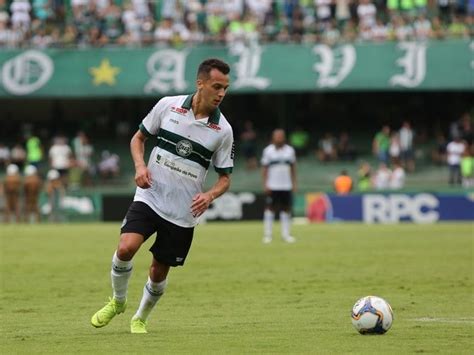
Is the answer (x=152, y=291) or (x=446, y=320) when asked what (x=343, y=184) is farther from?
(x=152, y=291)

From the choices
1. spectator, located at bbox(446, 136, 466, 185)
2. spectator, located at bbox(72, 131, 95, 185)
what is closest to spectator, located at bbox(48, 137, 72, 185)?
spectator, located at bbox(72, 131, 95, 185)

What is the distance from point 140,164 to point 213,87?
3.01 feet

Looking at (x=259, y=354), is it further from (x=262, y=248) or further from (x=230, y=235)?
(x=230, y=235)

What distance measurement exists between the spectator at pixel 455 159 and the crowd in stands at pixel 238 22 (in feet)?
12.9

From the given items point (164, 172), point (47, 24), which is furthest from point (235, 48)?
point (164, 172)

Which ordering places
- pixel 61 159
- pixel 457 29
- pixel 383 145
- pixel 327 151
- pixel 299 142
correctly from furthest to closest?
pixel 299 142 < pixel 327 151 < pixel 383 145 < pixel 457 29 < pixel 61 159

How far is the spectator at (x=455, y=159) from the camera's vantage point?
39969 millimetres

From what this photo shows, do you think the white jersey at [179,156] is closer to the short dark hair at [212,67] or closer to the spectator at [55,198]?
the short dark hair at [212,67]

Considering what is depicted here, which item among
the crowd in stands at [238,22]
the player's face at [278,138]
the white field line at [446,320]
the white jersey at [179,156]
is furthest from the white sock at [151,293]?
the crowd in stands at [238,22]

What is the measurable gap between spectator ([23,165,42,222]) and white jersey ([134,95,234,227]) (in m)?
28.3

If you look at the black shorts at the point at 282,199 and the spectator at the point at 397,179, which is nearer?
the black shorts at the point at 282,199

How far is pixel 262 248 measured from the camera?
24.5 m

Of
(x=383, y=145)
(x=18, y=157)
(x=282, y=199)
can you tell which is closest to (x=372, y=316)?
(x=282, y=199)

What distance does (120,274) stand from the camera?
10.4m
